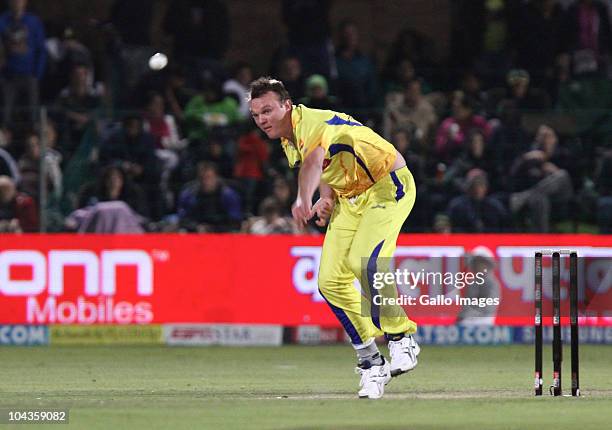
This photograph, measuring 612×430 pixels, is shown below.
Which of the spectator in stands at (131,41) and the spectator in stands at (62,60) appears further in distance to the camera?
A: the spectator in stands at (131,41)

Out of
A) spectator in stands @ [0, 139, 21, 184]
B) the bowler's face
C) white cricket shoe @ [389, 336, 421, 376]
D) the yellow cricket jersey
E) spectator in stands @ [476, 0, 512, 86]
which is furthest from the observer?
spectator in stands @ [476, 0, 512, 86]

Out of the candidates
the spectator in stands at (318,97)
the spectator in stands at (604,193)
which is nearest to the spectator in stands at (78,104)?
the spectator in stands at (318,97)

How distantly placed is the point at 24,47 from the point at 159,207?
3599 millimetres

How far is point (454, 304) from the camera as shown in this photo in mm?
10188

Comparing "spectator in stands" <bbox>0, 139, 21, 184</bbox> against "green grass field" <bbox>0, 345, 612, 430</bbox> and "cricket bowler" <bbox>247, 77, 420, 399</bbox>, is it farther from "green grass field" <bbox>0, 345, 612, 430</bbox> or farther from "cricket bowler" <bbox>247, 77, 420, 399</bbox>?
"cricket bowler" <bbox>247, 77, 420, 399</bbox>

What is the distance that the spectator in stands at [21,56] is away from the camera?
19844 mm

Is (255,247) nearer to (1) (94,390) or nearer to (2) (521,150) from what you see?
(2) (521,150)

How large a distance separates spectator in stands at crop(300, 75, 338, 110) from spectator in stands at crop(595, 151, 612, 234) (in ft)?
11.3

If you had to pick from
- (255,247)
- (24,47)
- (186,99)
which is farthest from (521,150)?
(24,47)

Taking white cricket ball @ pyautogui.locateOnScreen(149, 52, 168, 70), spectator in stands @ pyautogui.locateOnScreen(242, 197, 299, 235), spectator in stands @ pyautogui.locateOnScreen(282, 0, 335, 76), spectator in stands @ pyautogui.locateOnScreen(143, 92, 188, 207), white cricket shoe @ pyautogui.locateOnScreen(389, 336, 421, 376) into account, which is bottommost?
white cricket shoe @ pyautogui.locateOnScreen(389, 336, 421, 376)

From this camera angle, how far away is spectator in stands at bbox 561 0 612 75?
840 inches

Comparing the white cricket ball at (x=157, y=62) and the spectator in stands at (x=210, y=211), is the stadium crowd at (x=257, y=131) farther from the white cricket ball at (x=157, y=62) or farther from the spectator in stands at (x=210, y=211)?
the white cricket ball at (x=157, y=62)

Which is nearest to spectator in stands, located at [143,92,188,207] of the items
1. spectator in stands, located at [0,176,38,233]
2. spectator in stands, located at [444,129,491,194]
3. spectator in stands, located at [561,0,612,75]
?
spectator in stands, located at [0,176,38,233]

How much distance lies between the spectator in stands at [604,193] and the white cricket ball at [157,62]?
21.5 ft
